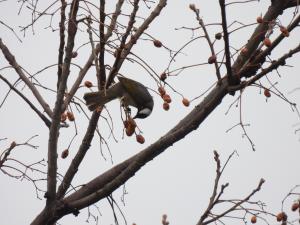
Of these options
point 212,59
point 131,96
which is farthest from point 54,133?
A: point 131,96

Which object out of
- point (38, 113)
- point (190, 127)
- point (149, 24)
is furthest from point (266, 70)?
point (38, 113)

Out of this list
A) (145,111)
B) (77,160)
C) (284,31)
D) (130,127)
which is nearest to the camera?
(284,31)

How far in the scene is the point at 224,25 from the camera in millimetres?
2463

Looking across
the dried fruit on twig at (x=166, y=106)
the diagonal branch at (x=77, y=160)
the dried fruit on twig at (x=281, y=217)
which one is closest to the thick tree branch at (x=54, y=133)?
the diagonal branch at (x=77, y=160)

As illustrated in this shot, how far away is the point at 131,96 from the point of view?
5.04 meters

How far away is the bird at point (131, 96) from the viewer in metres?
4.16

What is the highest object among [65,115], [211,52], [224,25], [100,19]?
[65,115]

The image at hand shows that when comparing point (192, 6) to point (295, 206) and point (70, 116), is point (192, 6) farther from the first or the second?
point (295, 206)

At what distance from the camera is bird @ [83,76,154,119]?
4.16 meters

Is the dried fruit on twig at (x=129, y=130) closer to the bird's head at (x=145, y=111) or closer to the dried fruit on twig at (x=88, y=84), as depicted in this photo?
the dried fruit on twig at (x=88, y=84)

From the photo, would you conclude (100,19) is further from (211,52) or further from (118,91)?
(118,91)

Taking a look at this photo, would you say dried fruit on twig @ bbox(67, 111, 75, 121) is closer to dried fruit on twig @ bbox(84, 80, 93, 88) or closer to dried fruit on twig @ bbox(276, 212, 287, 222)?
dried fruit on twig @ bbox(84, 80, 93, 88)

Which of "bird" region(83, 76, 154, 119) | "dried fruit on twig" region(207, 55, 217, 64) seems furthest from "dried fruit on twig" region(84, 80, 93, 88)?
"dried fruit on twig" region(207, 55, 217, 64)

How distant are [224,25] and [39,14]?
1.60 m
